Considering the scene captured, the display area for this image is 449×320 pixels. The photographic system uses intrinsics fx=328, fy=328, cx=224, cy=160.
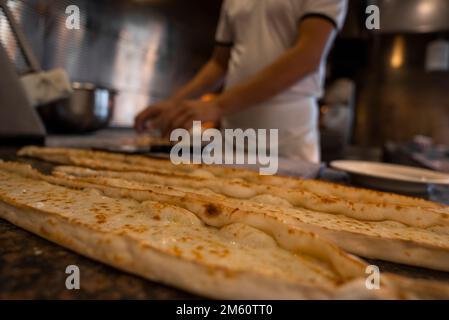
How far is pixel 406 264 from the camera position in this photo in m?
0.63

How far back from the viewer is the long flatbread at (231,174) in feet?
3.04

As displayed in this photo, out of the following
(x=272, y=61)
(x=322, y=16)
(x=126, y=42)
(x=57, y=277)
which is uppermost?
(x=126, y=42)

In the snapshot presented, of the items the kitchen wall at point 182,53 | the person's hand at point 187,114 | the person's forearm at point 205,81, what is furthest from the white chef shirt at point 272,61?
the kitchen wall at point 182,53

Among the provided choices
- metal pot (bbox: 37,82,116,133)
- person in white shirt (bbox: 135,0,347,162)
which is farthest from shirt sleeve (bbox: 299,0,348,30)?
metal pot (bbox: 37,82,116,133)

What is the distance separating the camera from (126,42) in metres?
3.27

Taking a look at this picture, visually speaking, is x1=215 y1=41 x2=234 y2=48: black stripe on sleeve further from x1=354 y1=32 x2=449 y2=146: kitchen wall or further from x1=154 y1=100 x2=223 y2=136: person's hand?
x1=354 y1=32 x2=449 y2=146: kitchen wall

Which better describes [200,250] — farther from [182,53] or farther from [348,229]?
[182,53]

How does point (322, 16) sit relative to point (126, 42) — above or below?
below

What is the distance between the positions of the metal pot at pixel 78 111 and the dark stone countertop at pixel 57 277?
5.67ft

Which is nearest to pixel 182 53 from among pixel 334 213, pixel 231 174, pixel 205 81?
pixel 205 81

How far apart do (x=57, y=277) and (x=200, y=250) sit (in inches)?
8.2

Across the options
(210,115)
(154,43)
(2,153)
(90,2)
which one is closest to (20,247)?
(2,153)

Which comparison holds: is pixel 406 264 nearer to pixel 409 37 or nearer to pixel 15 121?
pixel 15 121
